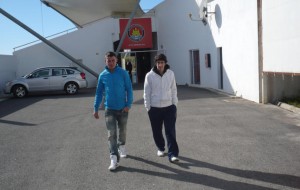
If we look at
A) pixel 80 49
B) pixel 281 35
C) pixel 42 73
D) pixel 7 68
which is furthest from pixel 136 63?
pixel 281 35

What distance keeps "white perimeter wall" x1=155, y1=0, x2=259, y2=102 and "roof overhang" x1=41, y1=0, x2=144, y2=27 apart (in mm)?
3418

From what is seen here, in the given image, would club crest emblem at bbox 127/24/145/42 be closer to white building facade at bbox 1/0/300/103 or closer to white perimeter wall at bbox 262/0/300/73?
white building facade at bbox 1/0/300/103

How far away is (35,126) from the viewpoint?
33.3 ft

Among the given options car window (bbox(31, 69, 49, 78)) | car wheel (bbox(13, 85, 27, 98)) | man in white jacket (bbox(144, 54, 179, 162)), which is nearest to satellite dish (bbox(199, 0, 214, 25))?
car window (bbox(31, 69, 49, 78))

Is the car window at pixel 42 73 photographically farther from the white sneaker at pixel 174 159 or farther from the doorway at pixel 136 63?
the white sneaker at pixel 174 159

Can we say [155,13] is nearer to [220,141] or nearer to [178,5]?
[178,5]

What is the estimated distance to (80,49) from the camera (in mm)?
25578

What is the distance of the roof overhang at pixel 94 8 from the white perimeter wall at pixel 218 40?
3.42m

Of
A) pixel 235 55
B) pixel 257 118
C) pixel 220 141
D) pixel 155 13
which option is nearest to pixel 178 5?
pixel 155 13

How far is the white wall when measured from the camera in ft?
72.0

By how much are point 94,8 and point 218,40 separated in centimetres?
1641

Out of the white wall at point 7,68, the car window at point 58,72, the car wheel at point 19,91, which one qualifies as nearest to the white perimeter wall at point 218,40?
the car window at point 58,72

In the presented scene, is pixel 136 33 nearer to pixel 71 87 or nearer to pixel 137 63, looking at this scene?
pixel 137 63

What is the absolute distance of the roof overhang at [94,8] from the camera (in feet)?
92.0
